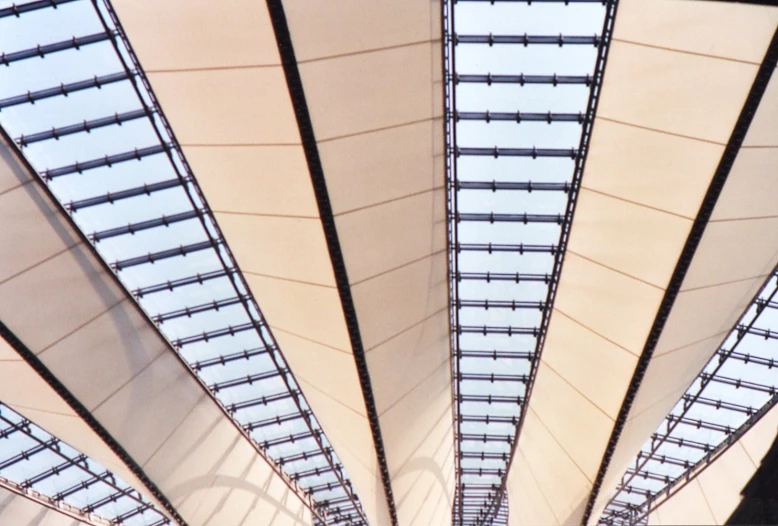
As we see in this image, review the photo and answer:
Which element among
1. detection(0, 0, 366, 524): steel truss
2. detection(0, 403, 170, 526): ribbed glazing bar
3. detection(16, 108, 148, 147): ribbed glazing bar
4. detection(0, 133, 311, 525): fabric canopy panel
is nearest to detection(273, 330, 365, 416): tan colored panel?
detection(0, 0, 366, 524): steel truss

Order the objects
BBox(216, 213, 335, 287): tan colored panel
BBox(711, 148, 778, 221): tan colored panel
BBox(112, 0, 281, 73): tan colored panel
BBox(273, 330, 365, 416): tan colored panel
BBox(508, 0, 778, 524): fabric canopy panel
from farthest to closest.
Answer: BBox(273, 330, 365, 416): tan colored panel → BBox(216, 213, 335, 287): tan colored panel → BBox(711, 148, 778, 221): tan colored panel → BBox(508, 0, 778, 524): fabric canopy panel → BBox(112, 0, 281, 73): tan colored panel

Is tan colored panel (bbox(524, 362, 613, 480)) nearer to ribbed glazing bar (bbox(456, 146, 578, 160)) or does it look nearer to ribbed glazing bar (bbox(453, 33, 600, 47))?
ribbed glazing bar (bbox(456, 146, 578, 160))

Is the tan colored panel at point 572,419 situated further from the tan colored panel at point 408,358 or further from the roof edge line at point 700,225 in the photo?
the tan colored panel at point 408,358

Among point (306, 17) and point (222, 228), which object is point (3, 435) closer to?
point (222, 228)

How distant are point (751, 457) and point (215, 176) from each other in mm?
23566

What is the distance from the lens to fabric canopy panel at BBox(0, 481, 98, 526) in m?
29.0

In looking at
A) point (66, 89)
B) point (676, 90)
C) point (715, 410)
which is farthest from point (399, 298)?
point (715, 410)

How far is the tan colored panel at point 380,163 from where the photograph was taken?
659 inches

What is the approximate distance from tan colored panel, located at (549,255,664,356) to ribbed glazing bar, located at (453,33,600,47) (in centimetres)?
549

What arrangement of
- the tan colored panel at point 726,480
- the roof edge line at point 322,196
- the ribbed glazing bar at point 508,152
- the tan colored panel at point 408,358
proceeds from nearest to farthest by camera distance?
the roof edge line at point 322,196 → the ribbed glazing bar at point 508,152 → the tan colored panel at point 408,358 → the tan colored panel at point 726,480

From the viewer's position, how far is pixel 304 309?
21203mm

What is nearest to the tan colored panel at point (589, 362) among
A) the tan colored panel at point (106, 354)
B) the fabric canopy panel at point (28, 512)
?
the tan colored panel at point (106, 354)

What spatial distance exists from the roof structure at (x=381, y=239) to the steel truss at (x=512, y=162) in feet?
0.30

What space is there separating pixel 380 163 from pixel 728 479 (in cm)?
2194
